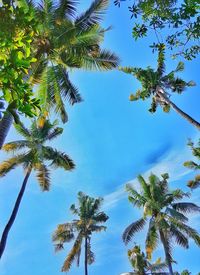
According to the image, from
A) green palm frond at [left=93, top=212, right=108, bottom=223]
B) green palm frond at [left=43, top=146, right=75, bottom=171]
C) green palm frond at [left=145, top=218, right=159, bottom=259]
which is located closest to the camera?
green palm frond at [left=43, top=146, right=75, bottom=171]

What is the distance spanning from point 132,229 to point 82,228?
595 centimetres

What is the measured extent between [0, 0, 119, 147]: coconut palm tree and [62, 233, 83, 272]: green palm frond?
18827 millimetres

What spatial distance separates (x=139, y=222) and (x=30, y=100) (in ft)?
92.1

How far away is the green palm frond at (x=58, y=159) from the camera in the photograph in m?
22.5

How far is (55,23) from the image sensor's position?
15.6 meters

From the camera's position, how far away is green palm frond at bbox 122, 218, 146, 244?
28.6 meters

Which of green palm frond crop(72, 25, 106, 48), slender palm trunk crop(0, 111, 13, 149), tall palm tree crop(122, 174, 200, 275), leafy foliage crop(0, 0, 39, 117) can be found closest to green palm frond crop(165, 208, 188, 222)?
tall palm tree crop(122, 174, 200, 275)

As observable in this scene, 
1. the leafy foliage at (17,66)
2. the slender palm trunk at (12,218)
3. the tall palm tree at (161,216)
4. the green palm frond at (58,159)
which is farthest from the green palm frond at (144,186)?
the leafy foliage at (17,66)

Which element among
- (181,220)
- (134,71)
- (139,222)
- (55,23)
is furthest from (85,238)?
(55,23)

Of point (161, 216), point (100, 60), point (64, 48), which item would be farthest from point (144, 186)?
point (64, 48)

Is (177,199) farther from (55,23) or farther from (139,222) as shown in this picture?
(55,23)

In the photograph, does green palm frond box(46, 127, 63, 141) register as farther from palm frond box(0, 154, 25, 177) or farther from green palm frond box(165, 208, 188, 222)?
green palm frond box(165, 208, 188, 222)

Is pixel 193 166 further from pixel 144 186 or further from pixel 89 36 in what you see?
pixel 89 36

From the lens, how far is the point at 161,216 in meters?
28.3
